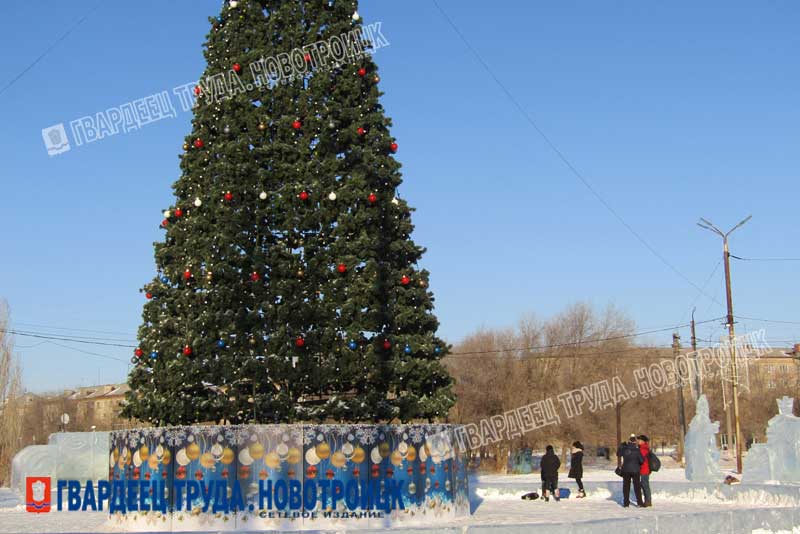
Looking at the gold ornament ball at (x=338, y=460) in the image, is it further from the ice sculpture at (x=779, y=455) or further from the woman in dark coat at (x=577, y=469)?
the ice sculpture at (x=779, y=455)

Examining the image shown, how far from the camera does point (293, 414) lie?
17.7 m

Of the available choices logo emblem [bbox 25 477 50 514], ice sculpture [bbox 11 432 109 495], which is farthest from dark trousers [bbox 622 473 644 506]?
ice sculpture [bbox 11 432 109 495]

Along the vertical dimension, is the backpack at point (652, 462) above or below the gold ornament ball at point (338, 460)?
below

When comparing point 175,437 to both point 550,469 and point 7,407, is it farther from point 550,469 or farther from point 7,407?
point 7,407

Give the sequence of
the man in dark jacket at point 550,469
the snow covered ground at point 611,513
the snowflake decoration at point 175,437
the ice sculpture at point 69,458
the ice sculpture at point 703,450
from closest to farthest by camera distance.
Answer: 1. the snow covered ground at point 611,513
2. the snowflake decoration at point 175,437
3. the man in dark jacket at point 550,469
4. the ice sculpture at point 69,458
5. the ice sculpture at point 703,450

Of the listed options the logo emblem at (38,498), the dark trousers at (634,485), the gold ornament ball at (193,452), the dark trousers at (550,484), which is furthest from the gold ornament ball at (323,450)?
the logo emblem at (38,498)

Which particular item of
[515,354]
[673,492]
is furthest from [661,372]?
[673,492]

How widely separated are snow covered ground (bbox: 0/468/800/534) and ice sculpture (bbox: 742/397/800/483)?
5.77 metres

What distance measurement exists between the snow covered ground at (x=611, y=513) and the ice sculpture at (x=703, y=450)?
7.17 metres

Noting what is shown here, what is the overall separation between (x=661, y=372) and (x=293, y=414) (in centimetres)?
4840

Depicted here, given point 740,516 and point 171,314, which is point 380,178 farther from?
point 740,516

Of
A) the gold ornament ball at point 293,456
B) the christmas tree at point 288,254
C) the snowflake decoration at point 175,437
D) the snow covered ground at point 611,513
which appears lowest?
the snow covered ground at point 611,513

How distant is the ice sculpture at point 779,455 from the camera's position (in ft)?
90.4

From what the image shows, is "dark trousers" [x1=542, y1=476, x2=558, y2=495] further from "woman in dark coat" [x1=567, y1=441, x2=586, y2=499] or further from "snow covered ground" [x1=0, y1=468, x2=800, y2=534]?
"woman in dark coat" [x1=567, y1=441, x2=586, y2=499]
